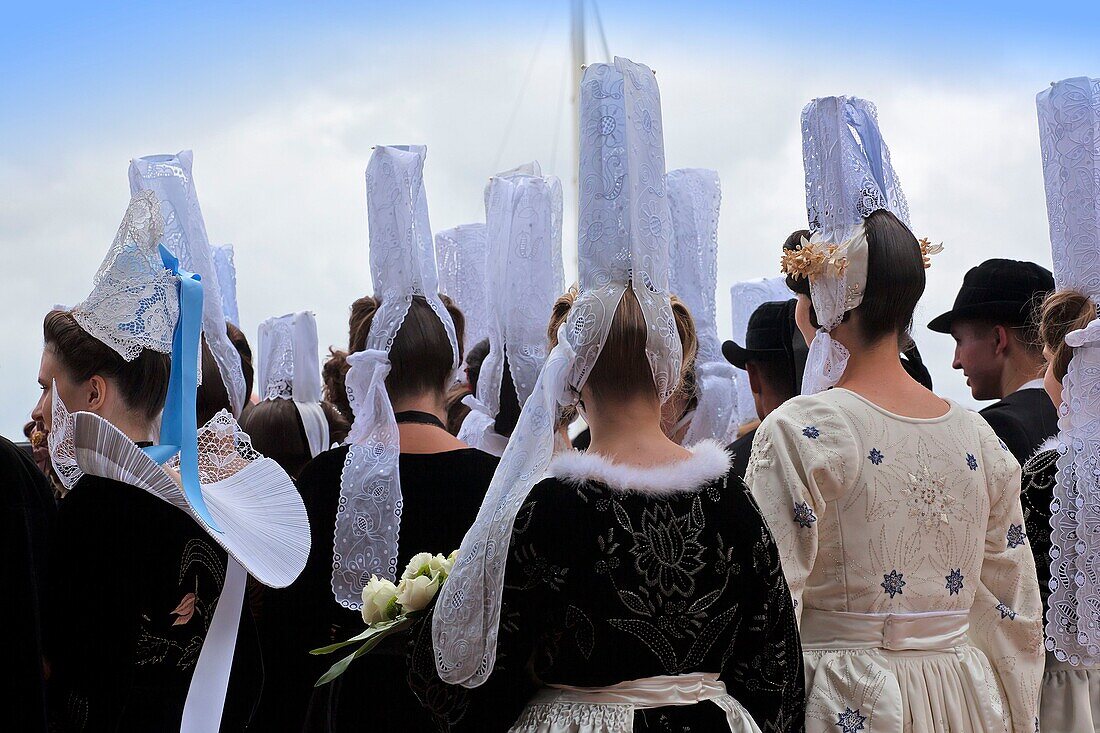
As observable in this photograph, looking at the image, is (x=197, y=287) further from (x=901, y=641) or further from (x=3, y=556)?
(x=901, y=641)

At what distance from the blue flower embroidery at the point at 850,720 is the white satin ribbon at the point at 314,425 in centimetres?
219

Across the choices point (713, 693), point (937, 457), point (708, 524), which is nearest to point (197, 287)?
point (708, 524)

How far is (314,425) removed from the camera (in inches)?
155

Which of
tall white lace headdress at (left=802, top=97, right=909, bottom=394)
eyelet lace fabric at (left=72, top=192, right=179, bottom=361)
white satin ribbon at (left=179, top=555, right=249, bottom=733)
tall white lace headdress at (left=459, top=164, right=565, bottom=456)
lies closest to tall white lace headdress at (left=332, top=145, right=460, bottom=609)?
tall white lace headdress at (left=459, top=164, right=565, bottom=456)

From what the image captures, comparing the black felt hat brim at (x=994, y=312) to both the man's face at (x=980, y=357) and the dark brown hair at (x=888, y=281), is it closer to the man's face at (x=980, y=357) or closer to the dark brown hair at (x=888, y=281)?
the man's face at (x=980, y=357)

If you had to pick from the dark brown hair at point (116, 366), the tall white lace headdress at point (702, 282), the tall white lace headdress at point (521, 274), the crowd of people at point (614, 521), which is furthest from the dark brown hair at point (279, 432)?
the dark brown hair at point (116, 366)

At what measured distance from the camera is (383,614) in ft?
6.59

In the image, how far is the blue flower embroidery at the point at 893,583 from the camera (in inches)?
85.3

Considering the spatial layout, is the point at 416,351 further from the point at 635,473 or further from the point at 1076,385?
the point at 1076,385

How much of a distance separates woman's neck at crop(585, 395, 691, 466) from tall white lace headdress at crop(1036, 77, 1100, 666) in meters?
1.03

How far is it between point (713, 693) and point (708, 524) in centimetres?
28

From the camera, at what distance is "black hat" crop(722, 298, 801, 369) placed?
3.34 metres

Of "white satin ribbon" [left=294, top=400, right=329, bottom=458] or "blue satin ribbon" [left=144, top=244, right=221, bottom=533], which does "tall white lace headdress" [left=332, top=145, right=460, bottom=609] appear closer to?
"blue satin ribbon" [left=144, top=244, right=221, bottom=533]

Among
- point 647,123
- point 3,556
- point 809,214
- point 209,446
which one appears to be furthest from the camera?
point 809,214
